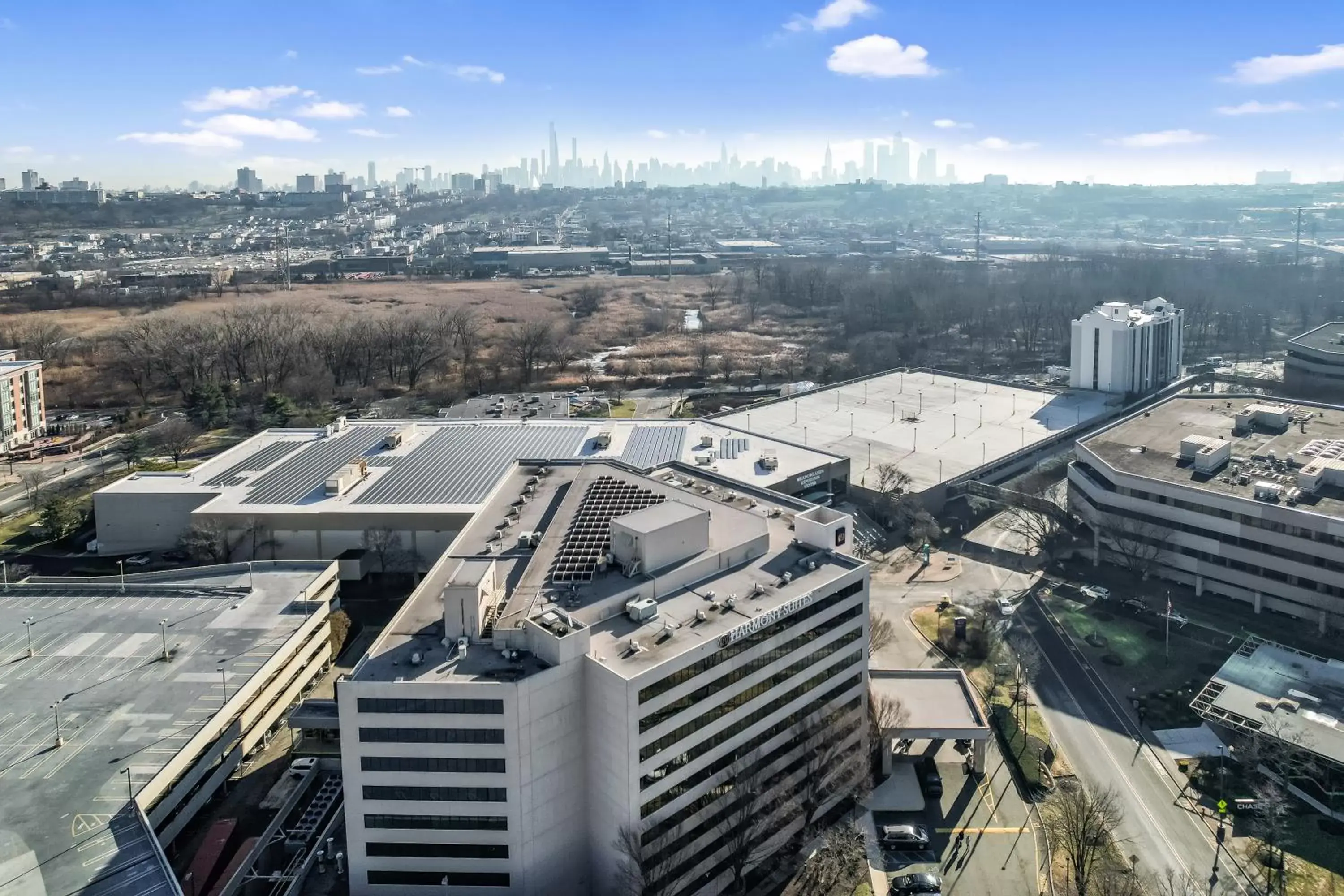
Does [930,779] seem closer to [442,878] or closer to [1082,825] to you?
[1082,825]

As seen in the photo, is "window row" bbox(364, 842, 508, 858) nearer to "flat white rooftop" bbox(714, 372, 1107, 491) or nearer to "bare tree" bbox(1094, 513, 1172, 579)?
"bare tree" bbox(1094, 513, 1172, 579)

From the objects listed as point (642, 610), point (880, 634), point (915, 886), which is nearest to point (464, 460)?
point (880, 634)

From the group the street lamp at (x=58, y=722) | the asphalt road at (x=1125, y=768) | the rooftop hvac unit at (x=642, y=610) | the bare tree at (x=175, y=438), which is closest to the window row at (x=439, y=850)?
the rooftop hvac unit at (x=642, y=610)

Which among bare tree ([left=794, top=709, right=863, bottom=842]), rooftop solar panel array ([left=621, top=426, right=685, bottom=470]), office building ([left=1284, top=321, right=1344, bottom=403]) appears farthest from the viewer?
office building ([left=1284, top=321, right=1344, bottom=403])

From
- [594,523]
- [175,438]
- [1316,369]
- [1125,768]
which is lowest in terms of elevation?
[1125,768]

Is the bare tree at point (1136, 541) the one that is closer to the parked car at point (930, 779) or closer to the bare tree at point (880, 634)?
the bare tree at point (880, 634)

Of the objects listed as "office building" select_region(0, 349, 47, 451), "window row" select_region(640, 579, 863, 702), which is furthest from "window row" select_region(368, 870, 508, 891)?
"office building" select_region(0, 349, 47, 451)
